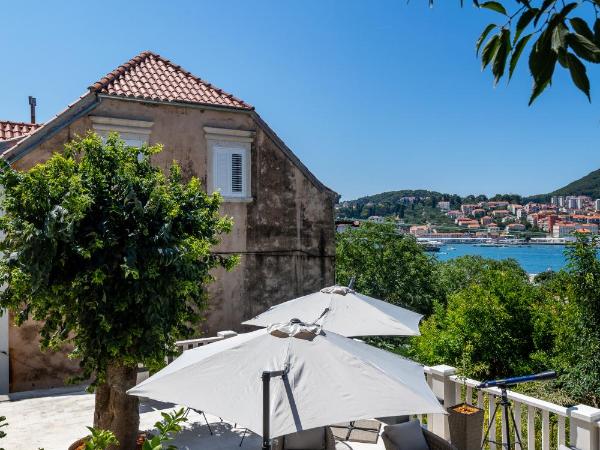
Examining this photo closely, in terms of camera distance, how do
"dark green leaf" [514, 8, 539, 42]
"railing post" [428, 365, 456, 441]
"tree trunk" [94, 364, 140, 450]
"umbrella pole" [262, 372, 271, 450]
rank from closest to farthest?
1. "dark green leaf" [514, 8, 539, 42]
2. "umbrella pole" [262, 372, 271, 450]
3. "tree trunk" [94, 364, 140, 450]
4. "railing post" [428, 365, 456, 441]

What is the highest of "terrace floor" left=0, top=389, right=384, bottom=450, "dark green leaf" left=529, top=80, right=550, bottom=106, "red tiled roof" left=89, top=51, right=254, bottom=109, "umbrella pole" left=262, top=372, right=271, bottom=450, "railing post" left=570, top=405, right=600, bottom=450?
"red tiled roof" left=89, top=51, right=254, bottom=109

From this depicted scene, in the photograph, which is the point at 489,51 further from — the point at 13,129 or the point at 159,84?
the point at 13,129

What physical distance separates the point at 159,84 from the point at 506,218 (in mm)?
163377

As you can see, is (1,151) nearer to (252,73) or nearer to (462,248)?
(252,73)

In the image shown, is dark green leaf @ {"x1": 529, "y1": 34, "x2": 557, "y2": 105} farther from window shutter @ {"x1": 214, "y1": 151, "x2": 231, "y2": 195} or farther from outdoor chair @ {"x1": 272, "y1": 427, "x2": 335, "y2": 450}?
window shutter @ {"x1": 214, "y1": 151, "x2": 231, "y2": 195}

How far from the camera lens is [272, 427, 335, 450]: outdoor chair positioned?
6.47 metres

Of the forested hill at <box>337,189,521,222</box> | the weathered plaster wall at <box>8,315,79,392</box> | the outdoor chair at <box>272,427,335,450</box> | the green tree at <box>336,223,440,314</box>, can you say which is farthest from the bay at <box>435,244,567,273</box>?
the outdoor chair at <box>272,427,335,450</box>

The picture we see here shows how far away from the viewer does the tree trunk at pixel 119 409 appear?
6793mm

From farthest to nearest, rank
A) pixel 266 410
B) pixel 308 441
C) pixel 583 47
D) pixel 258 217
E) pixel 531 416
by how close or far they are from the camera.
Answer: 1. pixel 258 217
2. pixel 308 441
3. pixel 531 416
4. pixel 266 410
5. pixel 583 47

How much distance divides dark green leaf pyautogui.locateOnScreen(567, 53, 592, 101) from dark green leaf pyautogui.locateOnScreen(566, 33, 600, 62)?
0.02 m

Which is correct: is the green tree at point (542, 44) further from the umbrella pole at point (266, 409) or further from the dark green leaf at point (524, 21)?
the umbrella pole at point (266, 409)

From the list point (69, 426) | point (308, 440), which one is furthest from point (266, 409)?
point (69, 426)

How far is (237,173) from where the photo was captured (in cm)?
1441

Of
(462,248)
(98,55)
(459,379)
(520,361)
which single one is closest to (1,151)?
(98,55)
